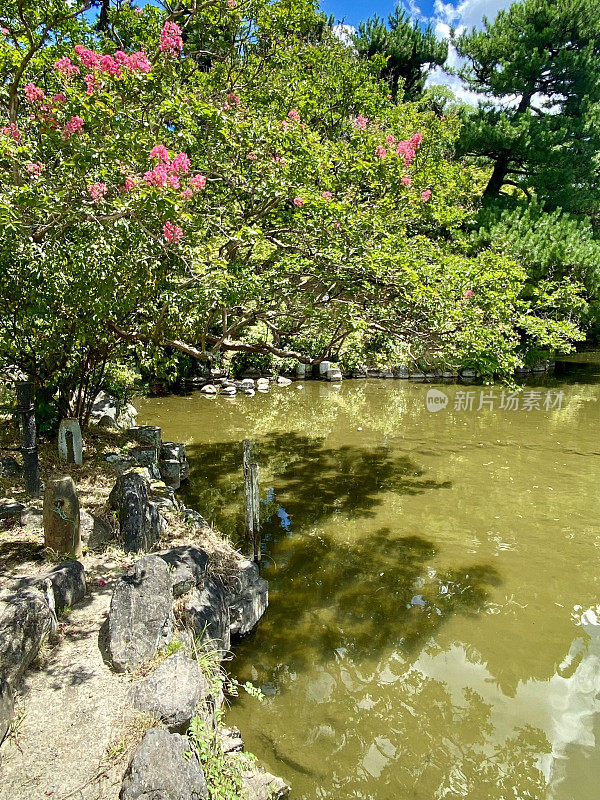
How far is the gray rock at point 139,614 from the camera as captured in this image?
358 cm

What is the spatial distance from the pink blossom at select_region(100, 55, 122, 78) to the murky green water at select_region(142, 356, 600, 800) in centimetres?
550

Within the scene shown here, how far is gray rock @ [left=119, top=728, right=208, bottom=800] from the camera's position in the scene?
2572 mm

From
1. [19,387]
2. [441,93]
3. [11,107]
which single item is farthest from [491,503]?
[441,93]

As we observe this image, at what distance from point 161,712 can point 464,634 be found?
3221mm

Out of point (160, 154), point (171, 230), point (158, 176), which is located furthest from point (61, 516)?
point (160, 154)

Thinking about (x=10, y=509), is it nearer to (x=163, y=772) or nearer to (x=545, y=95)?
(x=163, y=772)

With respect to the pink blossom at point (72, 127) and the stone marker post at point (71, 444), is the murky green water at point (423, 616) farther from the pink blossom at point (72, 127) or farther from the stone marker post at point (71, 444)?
the pink blossom at point (72, 127)

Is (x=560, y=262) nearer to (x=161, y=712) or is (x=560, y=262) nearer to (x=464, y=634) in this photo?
(x=464, y=634)

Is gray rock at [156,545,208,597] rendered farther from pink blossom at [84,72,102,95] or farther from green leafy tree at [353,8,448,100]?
green leafy tree at [353,8,448,100]

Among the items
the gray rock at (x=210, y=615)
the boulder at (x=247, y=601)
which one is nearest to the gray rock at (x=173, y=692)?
the gray rock at (x=210, y=615)

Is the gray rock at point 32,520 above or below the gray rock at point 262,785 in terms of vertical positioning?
above

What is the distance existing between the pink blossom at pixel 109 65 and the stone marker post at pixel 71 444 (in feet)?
13.9

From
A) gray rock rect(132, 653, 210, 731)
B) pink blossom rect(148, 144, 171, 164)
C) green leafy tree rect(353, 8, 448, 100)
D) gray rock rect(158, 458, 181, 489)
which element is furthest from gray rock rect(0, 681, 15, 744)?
green leafy tree rect(353, 8, 448, 100)

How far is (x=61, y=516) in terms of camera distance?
451cm
